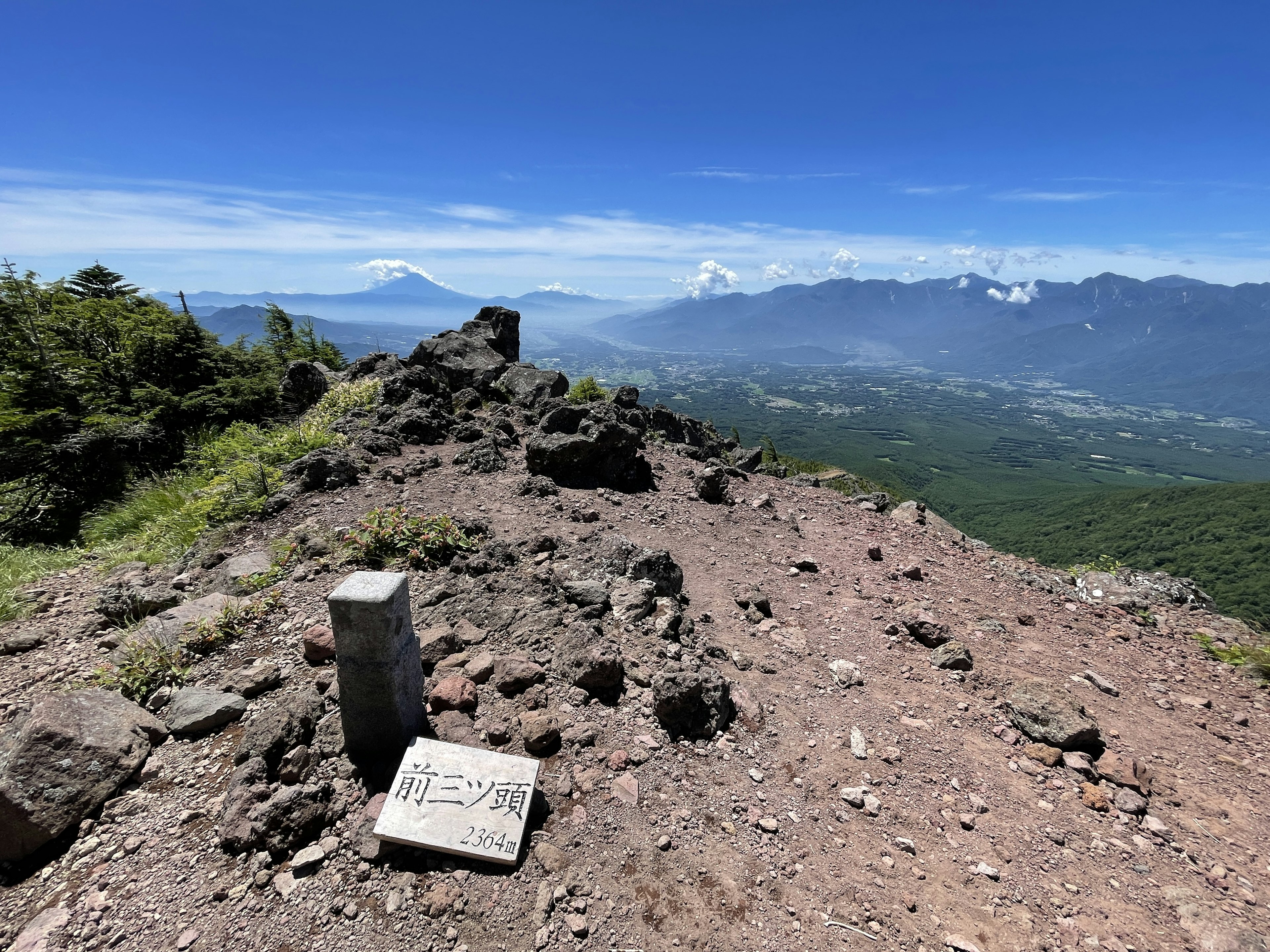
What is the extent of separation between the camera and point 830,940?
3.54 metres

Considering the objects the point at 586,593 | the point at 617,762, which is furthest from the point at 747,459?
the point at 617,762

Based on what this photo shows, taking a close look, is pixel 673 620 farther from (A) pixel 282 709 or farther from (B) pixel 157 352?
(B) pixel 157 352

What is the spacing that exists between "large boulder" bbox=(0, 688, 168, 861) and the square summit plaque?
2.32m

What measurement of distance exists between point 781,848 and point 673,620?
9.11 ft

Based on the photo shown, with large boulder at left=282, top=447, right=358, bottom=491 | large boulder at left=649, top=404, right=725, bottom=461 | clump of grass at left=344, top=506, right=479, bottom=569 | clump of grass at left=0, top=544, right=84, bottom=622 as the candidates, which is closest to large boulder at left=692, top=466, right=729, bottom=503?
large boulder at left=649, top=404, right=725, bottom=461

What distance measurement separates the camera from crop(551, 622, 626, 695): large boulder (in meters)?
5.31

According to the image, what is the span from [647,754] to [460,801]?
1724 mm

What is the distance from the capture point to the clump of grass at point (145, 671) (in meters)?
5.10

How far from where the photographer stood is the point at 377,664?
3.97m

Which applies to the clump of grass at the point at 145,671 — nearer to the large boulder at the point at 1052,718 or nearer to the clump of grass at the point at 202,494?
the clump of grass at the point at 202,494

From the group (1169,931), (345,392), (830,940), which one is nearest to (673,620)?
(830,940)

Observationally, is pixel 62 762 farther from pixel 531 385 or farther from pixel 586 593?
pixel 531 385

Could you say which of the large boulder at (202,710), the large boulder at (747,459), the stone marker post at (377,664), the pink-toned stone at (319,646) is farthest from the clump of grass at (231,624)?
the large boulder at (747,459)

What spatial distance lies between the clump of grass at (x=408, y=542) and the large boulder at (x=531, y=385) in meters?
8.58
